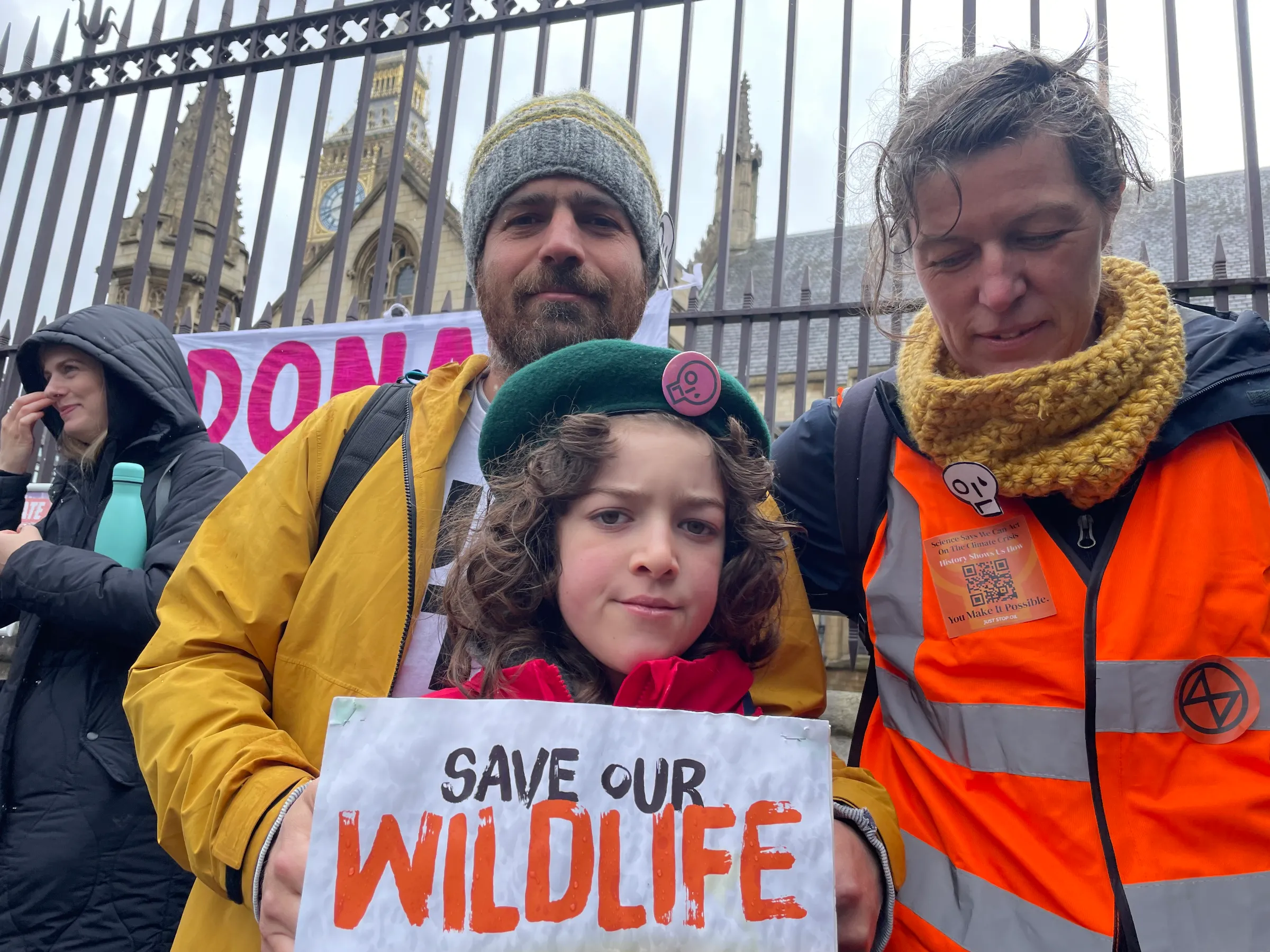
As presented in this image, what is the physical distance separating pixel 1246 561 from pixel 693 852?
1.02m

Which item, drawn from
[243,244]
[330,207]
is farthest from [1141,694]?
[330,207]

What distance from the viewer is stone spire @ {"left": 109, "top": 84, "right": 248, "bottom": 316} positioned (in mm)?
12508

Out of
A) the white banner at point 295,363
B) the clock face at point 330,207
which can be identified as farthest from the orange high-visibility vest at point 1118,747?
the clock face at point 330,207

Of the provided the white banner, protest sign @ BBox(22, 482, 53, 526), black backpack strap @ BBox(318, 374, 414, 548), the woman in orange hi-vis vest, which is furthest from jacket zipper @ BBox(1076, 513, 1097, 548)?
protest sign @ BBox(22, 482, 53, 526)

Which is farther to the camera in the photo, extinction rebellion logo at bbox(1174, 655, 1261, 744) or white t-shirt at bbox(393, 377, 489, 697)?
white t-shirt at bbox(393, 377, 489, 697)

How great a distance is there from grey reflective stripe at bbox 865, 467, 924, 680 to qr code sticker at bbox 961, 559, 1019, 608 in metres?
0.10

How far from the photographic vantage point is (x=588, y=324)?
6.61ft

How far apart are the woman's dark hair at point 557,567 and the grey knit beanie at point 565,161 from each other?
789 millimetres

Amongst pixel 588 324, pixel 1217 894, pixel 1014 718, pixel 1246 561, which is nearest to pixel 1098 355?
pixel 1246 561

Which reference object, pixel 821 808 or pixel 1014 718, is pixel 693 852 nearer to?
pixel 821 808

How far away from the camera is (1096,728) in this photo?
56.4 inches

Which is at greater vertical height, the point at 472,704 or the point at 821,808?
the point at 472,704

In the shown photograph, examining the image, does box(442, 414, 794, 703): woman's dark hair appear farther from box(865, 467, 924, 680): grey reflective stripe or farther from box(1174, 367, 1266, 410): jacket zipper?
box(1174, 367, 1266, 410): jacket zipper

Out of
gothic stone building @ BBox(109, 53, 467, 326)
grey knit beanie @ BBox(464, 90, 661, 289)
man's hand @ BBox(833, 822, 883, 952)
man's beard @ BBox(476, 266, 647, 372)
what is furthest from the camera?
gothic stone building @ BBox(109, 53, 467, 326)
